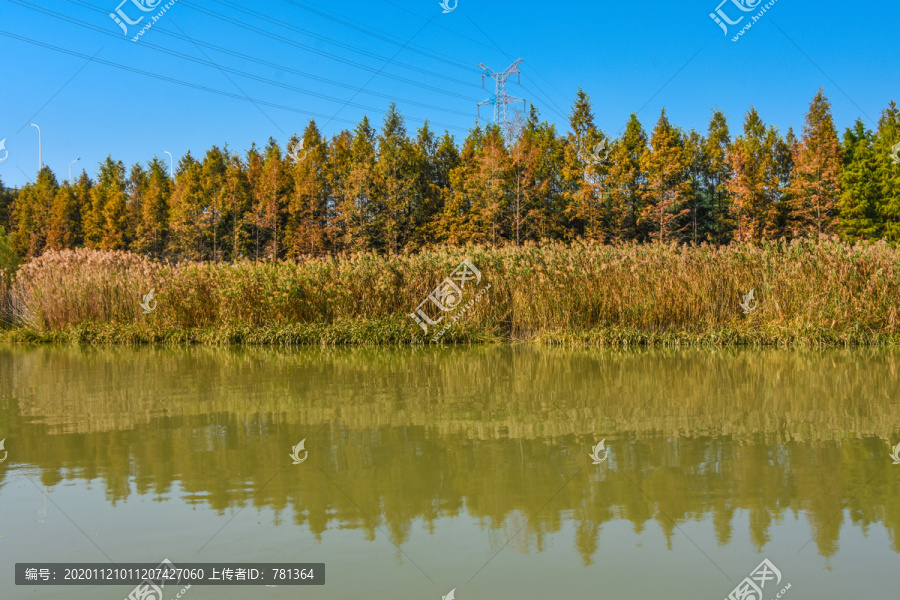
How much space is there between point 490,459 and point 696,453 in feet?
4.61

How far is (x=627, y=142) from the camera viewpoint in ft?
112

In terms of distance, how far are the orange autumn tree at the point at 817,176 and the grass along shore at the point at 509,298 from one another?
68.7 feet

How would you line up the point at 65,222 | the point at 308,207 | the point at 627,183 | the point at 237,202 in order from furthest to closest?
the point at 65,222, the point at 237,202, the point at 308,207, the point at 627,183

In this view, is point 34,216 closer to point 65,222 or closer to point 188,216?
point 65,222

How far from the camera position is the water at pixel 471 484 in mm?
3074

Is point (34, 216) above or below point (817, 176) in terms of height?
above

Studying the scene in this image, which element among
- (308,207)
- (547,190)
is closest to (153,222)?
(308,207)

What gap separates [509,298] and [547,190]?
1943 cm

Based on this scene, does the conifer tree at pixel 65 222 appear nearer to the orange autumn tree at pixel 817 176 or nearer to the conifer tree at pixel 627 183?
the conifer tree at pixel 627 183

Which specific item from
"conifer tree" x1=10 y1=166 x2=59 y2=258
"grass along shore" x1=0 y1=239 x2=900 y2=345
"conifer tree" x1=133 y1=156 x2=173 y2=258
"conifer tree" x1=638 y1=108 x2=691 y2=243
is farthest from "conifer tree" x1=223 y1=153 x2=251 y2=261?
"grass along shore" x1=0 y1=239 x2=900 y2=345

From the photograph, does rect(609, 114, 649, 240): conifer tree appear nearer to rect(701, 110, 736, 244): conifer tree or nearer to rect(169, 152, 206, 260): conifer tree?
rect(701, 110, 736, 244): conifer tree

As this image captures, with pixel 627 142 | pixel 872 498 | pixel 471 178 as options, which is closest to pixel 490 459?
pixel 872 498

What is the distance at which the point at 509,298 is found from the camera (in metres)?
13.3

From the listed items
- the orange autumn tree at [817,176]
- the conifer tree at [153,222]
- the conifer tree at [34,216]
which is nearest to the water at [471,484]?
the orange autumn tree at [817,176]
